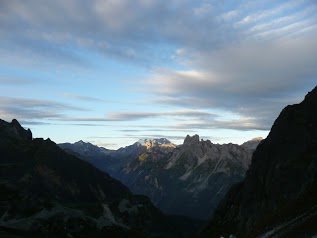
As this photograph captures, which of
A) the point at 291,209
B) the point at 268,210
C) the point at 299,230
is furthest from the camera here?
the point at 268,210

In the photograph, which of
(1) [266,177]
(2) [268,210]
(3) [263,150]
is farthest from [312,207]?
(3) [263,150]

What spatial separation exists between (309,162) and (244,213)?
131 ft

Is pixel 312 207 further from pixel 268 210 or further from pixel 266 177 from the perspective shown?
pixel 266 177

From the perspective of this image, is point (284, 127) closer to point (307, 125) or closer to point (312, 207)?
point (307, 125)

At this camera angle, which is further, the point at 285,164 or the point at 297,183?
the point at 285,164

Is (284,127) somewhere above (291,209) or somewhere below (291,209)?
above

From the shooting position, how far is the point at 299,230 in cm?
5775

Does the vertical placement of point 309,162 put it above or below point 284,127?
A: below

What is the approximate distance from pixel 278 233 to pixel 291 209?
838 inches

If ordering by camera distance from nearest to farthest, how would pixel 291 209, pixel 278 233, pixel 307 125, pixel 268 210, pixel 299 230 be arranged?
pixel 299 230 → pixel 278 233 → pixel 291 209 → pixel 268 210 → pixel 307 125

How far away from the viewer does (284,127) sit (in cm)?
16725

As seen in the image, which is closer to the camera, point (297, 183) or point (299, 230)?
point (299, 230)

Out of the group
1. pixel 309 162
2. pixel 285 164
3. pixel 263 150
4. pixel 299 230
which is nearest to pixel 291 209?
pixel 299 230

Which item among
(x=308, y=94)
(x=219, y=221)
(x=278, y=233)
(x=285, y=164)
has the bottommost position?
(x=219, y=221)
